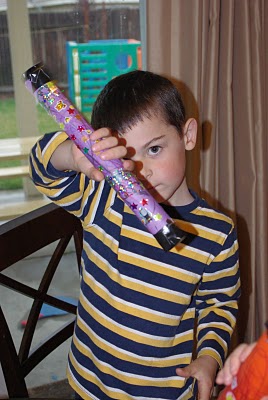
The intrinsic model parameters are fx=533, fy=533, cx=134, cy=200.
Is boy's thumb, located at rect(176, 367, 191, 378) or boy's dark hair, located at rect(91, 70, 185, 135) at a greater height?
boy's dark hair, located at rect(91, 70, 185, 135)

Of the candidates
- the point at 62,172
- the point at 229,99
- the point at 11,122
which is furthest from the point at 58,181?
the point at 11,122

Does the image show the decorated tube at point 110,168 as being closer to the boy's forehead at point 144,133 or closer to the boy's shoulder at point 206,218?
the boy's forehead at point 144,133

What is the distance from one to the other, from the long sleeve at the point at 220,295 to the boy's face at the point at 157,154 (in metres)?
0.14

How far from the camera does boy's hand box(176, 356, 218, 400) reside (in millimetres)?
819

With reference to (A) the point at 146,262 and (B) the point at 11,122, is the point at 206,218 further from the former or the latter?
(B) the point at 11,122

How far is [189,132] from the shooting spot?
97 centimetres

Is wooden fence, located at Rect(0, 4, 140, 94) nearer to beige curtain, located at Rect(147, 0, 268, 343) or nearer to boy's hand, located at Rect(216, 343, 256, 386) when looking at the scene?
beige curtain, located at Rect(147, 0, 268, 343)

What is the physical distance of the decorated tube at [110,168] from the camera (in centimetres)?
64

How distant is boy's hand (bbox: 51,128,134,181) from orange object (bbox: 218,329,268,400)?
282 mm

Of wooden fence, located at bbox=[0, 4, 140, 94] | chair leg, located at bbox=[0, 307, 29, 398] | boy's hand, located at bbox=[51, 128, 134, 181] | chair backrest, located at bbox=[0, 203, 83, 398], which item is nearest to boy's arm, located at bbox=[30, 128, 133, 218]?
boy's hand, located at bbox=[51, 128, 134, 181]

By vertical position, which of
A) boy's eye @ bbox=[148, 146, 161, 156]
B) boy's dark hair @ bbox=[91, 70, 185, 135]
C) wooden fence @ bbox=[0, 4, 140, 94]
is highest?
wooden fence @ bbox=[0, 4, 140, 94]

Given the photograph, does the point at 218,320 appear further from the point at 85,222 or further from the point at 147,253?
the point at 85,222

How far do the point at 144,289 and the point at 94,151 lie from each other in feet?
1.09

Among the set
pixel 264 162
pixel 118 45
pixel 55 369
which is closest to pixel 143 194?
pixel 264 162
